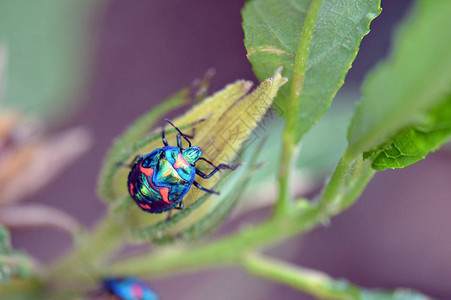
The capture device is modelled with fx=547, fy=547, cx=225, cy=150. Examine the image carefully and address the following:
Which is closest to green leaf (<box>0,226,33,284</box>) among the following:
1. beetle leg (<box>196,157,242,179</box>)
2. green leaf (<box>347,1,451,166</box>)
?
beetle leg (<box>196,157,242,179</box>)

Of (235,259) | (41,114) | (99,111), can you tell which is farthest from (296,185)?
(99,111)

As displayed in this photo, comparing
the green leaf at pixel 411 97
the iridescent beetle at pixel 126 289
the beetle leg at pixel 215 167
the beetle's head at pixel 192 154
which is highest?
the iridescent beetle at pixel 126 289

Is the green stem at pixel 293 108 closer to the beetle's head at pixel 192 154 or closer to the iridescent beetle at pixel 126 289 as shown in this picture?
the beetle's head at pixel 192 154

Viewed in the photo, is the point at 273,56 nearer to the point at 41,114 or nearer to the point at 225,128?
the point at 225,128

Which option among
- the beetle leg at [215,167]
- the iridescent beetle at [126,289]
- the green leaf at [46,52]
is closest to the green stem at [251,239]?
the iridescent beetle at [126,289]

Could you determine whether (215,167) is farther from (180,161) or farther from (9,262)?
(9,262)

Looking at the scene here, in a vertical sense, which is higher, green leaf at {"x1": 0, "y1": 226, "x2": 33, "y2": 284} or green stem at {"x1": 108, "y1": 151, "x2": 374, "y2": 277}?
green leaf at {"x1": 0, "y1": 226, "x2": 33, "y2": 284}

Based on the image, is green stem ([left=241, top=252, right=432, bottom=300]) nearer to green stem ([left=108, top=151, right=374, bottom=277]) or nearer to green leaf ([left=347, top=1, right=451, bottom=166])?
green stem ([left=108, top=151, right=374, bottom=277])
